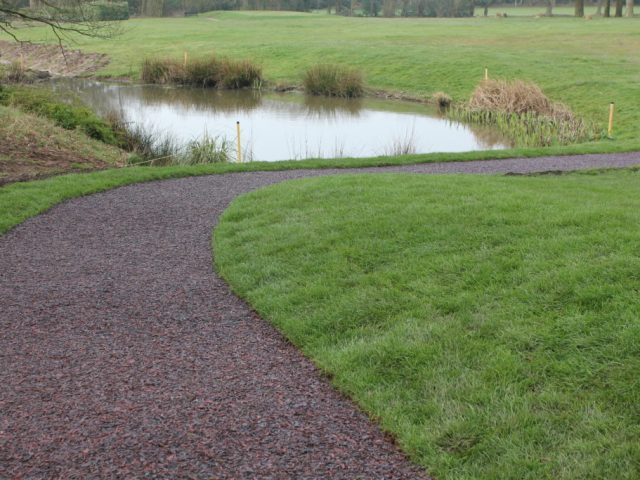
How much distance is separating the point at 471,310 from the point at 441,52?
36344 mm

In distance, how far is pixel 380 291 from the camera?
22.9 ft

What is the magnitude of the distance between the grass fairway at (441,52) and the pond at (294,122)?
3701 mm

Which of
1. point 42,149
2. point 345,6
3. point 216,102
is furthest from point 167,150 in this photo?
point 345,6

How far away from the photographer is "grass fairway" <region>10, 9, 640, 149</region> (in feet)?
97.0

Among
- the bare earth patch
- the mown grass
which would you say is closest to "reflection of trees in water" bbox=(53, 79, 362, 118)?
the bare earth patch

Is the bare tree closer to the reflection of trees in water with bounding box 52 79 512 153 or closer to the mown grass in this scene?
the mown grass

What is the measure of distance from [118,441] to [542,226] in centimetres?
510

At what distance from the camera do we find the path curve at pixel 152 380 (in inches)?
175

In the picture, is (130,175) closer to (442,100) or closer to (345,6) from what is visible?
(442,100)

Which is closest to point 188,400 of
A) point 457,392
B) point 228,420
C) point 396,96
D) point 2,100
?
point 228,420

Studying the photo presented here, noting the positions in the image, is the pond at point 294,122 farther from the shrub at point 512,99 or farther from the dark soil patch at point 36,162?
the dark soil patch at point 36,162

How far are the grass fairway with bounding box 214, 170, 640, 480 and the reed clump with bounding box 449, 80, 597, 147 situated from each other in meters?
11.5

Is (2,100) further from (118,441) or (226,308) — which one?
(118,441)

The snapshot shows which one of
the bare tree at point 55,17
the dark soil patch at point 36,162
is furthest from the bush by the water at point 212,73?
the dark soil patch at point 36,162
